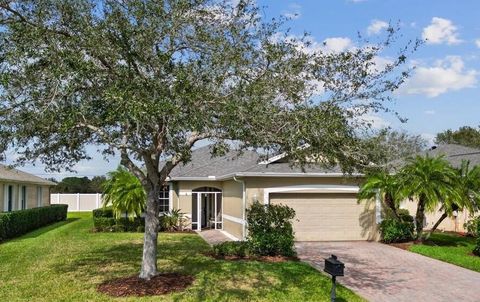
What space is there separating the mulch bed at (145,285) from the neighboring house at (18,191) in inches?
545

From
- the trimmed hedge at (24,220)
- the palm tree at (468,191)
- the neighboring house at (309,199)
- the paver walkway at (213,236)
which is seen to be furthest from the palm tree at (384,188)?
the trimmed hedge at (24,220)

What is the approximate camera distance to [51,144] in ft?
40.4

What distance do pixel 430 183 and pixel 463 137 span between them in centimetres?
4597

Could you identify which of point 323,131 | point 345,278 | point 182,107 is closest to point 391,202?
point 345,278

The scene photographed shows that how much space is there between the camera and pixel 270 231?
55.7 feet

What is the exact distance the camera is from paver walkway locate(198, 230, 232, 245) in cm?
2216

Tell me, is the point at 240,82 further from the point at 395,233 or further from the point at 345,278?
the point at 395,233

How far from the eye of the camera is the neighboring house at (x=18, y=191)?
28.6 meters

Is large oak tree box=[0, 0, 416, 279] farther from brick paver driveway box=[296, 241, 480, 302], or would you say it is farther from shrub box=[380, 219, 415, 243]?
shrub box=[380, 219, 415, 243]

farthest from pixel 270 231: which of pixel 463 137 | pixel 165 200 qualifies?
pixel 463 137

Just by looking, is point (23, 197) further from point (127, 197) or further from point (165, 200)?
point (127, 197)

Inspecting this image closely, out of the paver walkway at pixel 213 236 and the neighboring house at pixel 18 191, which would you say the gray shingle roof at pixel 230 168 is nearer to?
the paver walkway at pixel 213 236

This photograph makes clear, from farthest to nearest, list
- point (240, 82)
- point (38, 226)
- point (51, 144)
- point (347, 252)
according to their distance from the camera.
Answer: point (38, 226) → point (347, 252) → point (51, 144) → point (240, 82)

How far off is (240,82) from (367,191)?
11.8 meters
